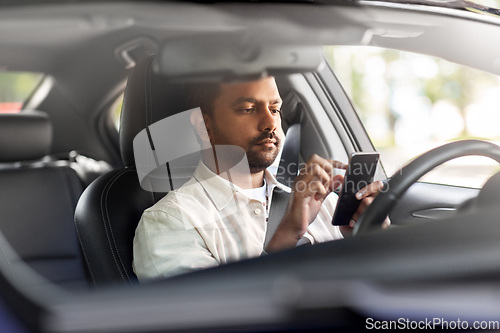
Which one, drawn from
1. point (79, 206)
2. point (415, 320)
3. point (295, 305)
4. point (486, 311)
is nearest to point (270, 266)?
point (295, 305)

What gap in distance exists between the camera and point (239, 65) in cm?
100

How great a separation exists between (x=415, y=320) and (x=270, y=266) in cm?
25

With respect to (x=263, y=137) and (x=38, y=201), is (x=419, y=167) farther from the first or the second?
(x=38, y=201)

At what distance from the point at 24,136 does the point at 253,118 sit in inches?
34.4

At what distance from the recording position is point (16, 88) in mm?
1372

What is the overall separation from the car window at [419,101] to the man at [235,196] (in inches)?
6.2

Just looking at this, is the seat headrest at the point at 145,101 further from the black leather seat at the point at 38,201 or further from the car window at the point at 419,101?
the car window at the point at 419,101

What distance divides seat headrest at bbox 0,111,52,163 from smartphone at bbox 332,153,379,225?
90 cm

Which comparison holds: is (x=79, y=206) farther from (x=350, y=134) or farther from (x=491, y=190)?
(x=491, y=190)

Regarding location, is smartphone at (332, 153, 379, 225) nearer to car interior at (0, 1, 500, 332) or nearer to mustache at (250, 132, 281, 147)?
car interior at (0, 1, 500, 332)

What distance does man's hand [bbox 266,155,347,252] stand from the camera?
3.20ft

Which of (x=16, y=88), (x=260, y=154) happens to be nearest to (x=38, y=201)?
(x=16, y=88)

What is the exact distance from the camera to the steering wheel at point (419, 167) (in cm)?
104

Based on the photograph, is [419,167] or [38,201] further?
[38,201]
